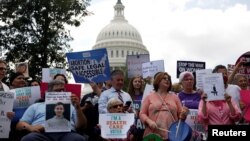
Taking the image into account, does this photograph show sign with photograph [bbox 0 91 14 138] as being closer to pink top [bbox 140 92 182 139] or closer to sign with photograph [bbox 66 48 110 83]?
pink top [bbox 140 92 182 139]

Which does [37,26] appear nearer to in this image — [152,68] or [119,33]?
[152,68]

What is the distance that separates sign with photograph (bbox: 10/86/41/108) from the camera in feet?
27.7

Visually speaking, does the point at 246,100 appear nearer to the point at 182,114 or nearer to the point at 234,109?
the point at 234,109

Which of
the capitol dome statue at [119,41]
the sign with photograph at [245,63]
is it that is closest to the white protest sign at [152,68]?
the sign with photograph at [245,63]

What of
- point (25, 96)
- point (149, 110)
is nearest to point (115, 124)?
point (149, 110)

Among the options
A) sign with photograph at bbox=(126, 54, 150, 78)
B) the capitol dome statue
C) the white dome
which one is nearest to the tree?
sign with photograph at bbox=(126, 54, 150, 78)

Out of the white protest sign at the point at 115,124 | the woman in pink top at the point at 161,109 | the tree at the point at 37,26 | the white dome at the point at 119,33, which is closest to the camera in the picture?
the woman in pink top at the point at 161,109

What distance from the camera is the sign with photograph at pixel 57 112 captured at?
7.30m

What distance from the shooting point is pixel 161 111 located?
24.7ft

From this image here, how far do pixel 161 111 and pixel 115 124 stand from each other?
0.66 meters

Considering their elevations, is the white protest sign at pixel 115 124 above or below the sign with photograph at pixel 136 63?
below

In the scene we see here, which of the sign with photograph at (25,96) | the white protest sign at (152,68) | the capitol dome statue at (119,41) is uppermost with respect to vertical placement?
the capitol dome statue at (119,41)

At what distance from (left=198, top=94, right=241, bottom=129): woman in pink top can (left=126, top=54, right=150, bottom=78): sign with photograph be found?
11.4 feet

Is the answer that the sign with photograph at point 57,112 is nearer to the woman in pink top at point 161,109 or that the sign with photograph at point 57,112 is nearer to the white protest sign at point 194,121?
the woman in pink top at point 161,109
